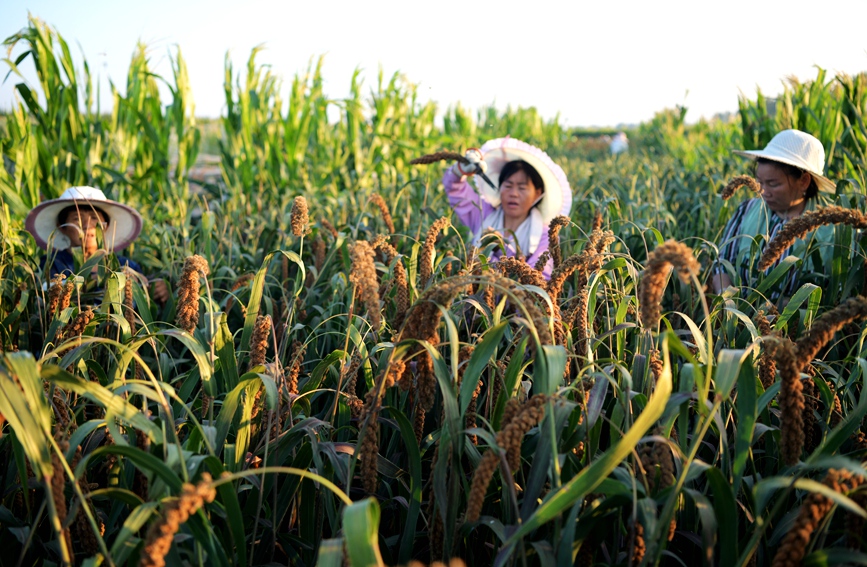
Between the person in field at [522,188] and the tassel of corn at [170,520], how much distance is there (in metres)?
2.84

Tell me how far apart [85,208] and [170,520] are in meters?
3.06

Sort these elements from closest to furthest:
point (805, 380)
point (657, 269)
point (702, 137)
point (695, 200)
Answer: point (657, 269), point (805, 380), point (695, 200), point (702, 137)

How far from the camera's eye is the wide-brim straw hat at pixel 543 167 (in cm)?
369

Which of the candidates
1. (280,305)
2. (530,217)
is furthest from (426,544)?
(530,217)

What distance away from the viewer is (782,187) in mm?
3242

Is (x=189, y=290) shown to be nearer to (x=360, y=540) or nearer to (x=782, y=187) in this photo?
(x=360, y=540)

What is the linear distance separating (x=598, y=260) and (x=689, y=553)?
0.66m

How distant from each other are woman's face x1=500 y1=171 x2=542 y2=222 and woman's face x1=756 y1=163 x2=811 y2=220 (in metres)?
1.14

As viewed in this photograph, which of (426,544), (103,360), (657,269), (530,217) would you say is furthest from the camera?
(530,217)

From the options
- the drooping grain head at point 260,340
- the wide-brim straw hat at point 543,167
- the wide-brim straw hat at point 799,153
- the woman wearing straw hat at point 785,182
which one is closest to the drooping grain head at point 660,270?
the drooping grain head at point 260,340

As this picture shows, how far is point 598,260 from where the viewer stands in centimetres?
160

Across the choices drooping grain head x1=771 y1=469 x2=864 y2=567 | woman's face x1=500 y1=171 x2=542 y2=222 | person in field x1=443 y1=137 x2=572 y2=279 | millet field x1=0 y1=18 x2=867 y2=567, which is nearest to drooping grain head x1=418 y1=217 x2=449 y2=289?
millet field x1=0 y1=18 x2=867 y2=567

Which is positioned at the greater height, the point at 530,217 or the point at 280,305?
the point at 530,217

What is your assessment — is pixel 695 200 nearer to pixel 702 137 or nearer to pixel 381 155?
pixel 381 155
